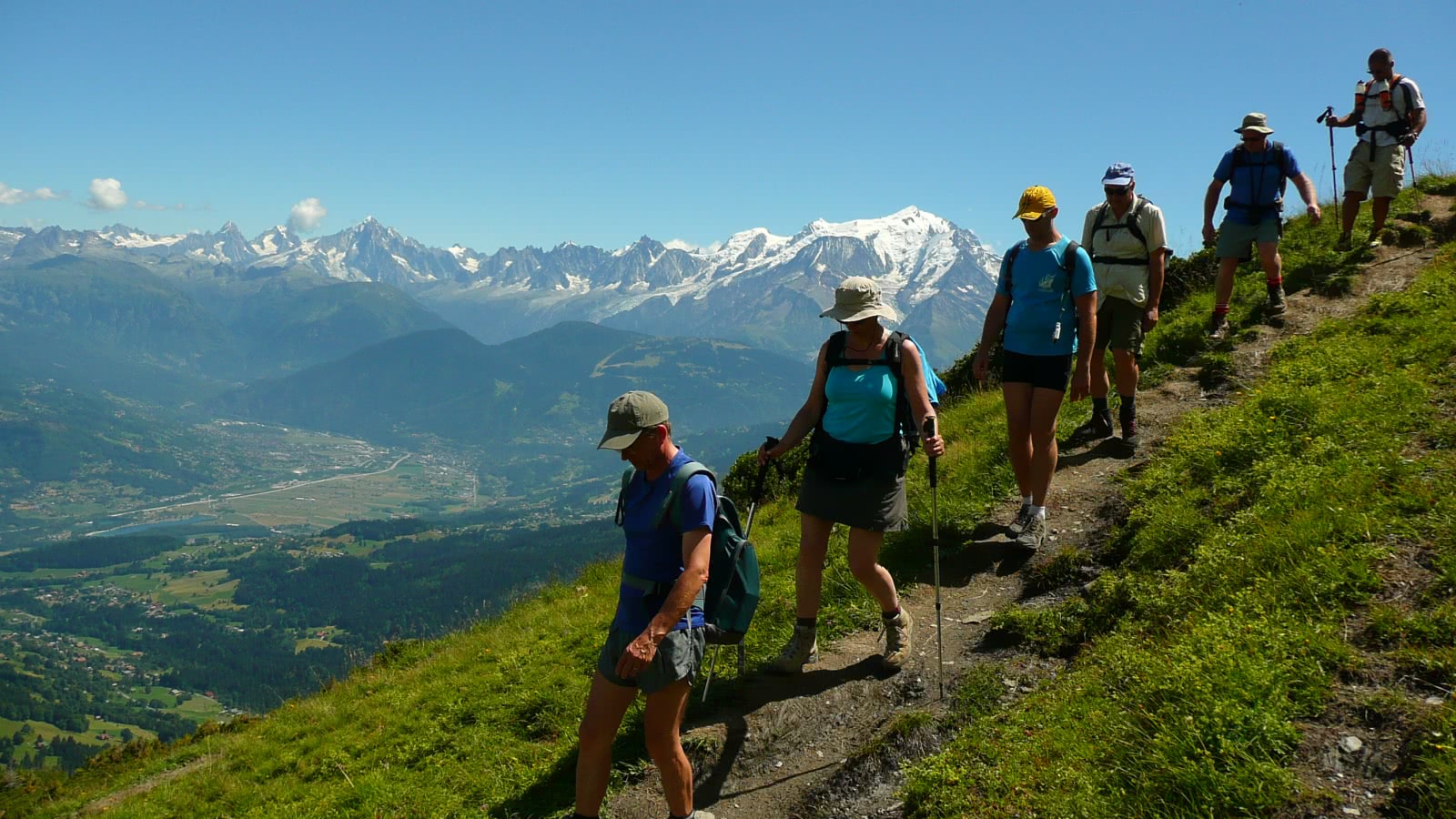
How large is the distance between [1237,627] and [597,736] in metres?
3.67

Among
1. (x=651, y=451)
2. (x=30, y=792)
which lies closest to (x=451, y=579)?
(x=30, y=792)

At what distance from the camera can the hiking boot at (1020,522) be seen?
7824 mm

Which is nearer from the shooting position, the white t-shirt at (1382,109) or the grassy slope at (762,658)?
the grassy slope at (762,658)

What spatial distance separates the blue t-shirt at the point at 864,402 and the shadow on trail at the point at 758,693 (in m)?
1.97

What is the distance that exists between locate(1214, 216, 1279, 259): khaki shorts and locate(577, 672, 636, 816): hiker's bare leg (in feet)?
33.9

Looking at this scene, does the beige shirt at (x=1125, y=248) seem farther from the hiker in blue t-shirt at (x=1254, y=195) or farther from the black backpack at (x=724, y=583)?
the black backpack at (x=724, y=583)

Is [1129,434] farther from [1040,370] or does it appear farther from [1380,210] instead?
[1380,210]

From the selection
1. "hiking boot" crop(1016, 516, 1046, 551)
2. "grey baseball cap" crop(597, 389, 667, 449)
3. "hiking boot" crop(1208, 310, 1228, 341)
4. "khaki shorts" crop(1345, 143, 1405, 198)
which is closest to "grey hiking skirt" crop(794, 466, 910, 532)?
"grey baseball cap" crop(597, 389, 667, 449)

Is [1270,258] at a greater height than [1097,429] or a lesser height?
greater

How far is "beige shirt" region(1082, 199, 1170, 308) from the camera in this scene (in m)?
8.93

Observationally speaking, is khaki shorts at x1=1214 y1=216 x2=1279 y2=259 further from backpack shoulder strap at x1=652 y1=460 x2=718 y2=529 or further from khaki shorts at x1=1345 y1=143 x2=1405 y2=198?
backpack shoulder strap at x1=652 y1=460 x2=718 y2=529

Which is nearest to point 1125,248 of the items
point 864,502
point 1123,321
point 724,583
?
point 1123,321

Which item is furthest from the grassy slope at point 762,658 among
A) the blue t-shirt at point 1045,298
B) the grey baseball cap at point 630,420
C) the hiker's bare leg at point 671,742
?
the grey baseball cap at point 630,420

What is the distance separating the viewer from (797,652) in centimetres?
682
